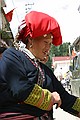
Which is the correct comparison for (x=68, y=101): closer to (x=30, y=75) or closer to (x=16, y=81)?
(x=30, y=75)

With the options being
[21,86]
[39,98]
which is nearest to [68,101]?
[39,98]

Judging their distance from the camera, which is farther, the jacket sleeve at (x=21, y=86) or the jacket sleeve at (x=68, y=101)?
the jacket sleeve at (x=68, y=101)

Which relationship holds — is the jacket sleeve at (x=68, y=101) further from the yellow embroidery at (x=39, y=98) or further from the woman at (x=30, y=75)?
the yellow embroidery at (x=39, y=98)

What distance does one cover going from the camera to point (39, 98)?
2.33 metres

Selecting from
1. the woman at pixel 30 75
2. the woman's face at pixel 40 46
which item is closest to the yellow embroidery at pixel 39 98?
the woman at pixel 30 75

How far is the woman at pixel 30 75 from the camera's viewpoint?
230 centimetres

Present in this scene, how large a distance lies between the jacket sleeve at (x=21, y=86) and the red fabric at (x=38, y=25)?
215 mm

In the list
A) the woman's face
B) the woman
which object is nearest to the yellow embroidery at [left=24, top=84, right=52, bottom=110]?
the woman

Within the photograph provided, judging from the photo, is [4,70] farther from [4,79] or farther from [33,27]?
[33,27]

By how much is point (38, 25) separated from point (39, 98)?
1.56 ft

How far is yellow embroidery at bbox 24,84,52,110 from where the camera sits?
2.32 metres

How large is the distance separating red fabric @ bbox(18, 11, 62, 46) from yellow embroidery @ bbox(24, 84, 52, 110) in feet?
1.20

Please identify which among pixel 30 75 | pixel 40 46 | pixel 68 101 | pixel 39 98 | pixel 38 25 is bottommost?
pixel 68 101

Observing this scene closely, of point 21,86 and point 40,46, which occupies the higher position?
point 40,46
